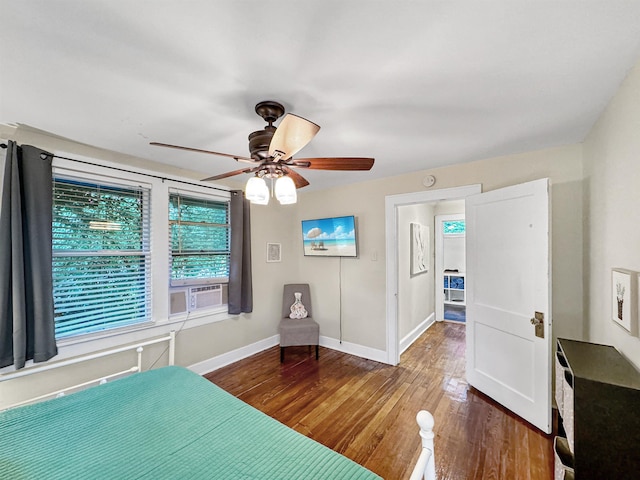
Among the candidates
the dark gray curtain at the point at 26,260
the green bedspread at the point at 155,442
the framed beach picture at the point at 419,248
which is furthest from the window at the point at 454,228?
the dark gray curtain at the point at 26,260

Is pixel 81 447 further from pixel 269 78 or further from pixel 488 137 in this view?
pixel 488 137

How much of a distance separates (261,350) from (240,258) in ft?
4.47

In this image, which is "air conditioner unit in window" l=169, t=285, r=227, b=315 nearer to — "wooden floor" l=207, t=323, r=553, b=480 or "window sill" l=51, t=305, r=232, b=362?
"window sill" l=51, t=305, r=232, b=362

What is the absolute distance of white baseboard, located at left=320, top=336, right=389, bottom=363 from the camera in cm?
331

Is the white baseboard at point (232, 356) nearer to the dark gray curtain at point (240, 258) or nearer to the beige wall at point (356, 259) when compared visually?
the beige wall at point (356, 259)

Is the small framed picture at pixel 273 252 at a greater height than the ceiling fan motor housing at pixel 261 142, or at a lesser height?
lesser

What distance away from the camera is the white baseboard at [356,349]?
331 cm

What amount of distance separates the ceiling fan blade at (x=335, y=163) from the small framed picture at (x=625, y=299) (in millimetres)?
1424

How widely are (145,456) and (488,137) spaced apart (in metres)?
2.93

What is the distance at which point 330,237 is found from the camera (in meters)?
3.69

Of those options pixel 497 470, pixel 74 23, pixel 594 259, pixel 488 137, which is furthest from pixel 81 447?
pixel 594 259

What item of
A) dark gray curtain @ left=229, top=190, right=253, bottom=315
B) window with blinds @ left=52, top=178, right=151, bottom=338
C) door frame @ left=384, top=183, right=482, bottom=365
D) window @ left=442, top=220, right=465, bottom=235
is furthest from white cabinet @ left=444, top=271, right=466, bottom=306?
window with blinds @ left=52, top=178, right=151, bottom=338

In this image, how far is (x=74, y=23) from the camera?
103 cm

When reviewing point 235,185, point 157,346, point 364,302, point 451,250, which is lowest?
point 157,346
